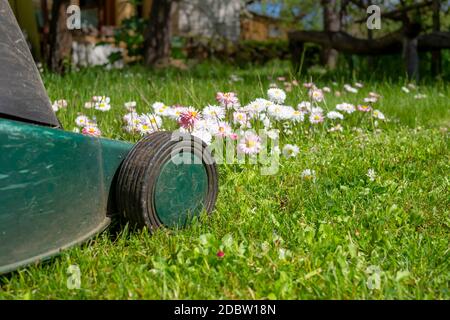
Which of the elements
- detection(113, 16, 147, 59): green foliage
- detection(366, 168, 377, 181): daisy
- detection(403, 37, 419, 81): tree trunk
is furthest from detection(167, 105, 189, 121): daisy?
detection(113, 16, 147, 59): green foliage

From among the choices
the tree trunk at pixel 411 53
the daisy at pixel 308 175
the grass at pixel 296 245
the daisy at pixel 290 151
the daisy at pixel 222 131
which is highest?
the tree trunk at pixel 411 53

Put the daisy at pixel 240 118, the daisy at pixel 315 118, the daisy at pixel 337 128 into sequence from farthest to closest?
the daisy at pixel 337 128
the daisy at pixel 315 118
the daisy at pixel 240 118

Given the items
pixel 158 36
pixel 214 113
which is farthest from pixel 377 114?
pixel 158 36

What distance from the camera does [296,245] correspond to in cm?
235

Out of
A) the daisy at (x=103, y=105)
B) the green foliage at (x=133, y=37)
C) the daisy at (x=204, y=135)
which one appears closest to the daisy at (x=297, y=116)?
the daisy at (x=204, y=135)

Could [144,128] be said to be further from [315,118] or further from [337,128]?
[337,128]

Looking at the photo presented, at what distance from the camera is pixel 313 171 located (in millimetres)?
3213

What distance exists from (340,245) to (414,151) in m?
1.60

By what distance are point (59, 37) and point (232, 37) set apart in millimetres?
6404

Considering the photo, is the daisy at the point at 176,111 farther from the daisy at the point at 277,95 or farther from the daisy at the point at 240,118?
the daisy at the point at 277,95

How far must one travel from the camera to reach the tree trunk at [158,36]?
1045 centimetres

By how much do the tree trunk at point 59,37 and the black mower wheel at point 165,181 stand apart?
6.98m
